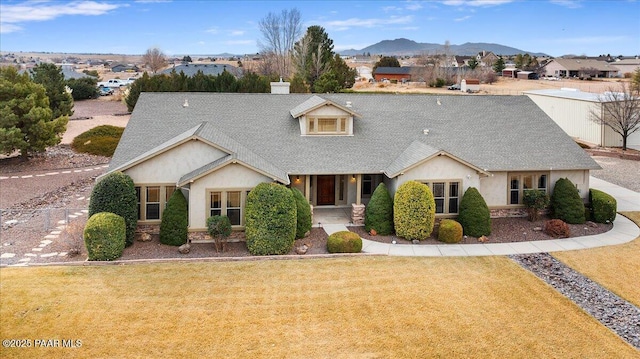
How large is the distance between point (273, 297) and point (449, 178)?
11.1 meters

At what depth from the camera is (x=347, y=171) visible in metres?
24.3

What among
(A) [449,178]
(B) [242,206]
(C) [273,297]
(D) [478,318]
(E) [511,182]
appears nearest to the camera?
(D) [478,318]

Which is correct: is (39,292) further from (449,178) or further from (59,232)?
(449,178)

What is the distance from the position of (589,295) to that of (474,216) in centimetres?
645

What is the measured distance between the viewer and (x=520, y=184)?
85.2 feet

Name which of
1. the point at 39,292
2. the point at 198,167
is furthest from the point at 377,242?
the point at 39,292

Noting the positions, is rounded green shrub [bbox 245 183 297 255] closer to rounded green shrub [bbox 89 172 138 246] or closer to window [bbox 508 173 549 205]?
rounded green shrub [bbox 89 172 138 246]

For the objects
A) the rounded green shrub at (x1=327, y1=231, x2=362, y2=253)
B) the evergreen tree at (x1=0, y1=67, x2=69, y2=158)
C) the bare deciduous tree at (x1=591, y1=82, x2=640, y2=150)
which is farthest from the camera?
the bare deciduous tree at (x1=591, y1=82, x2=640, y2=150)

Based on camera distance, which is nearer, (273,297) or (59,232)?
(273,297)

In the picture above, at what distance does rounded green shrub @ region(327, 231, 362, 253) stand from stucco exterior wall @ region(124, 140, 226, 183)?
623cm

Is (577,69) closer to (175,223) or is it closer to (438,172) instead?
(438,172)

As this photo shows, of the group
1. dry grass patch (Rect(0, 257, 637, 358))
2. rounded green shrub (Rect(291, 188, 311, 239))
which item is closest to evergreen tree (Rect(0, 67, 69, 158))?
dry grass patch (Rect(0, 257, 637, 358))

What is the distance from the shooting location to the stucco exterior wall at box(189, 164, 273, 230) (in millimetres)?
21578

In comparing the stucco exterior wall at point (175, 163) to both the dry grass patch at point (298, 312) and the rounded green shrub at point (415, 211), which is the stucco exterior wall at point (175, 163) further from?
the rounded green shrub at point (415, 211)
